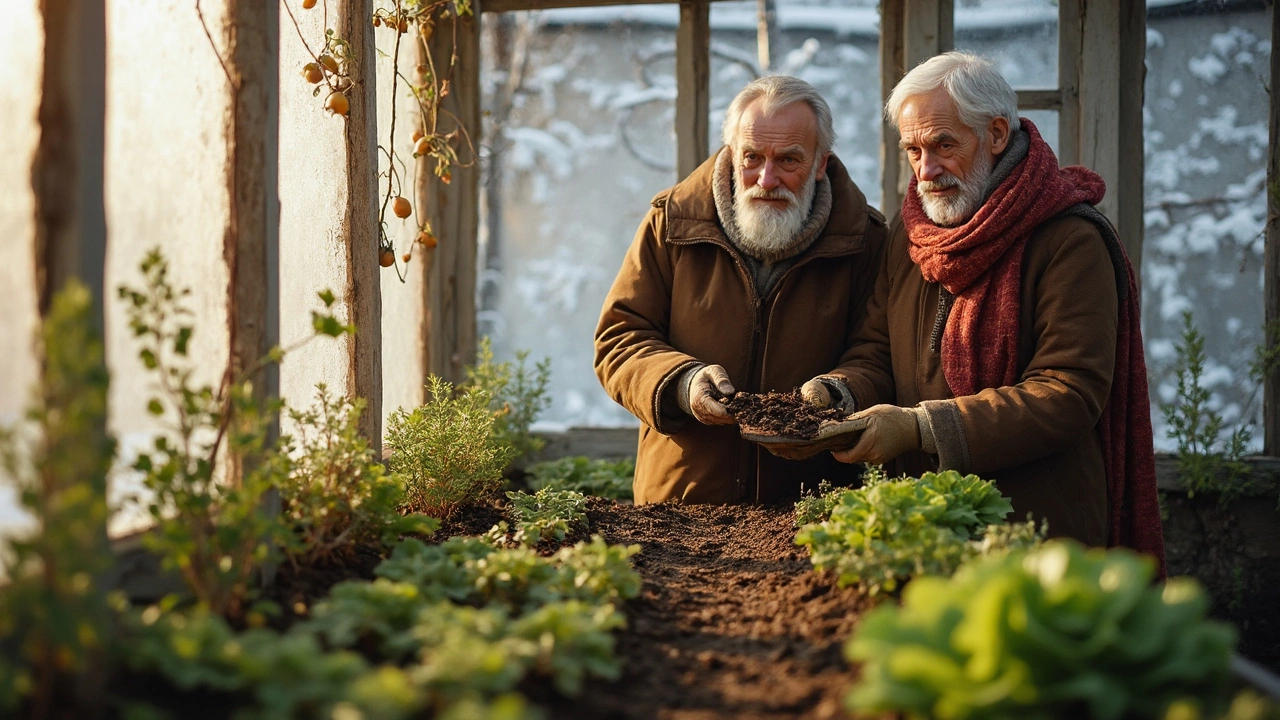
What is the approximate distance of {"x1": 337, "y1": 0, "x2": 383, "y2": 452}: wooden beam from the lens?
3.32m

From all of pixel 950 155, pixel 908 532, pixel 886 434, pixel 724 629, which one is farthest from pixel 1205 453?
pixel 724 629

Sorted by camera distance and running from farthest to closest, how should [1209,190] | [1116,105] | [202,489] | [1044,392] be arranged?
[1209,190], [1116,105], [1044,392], [202,489]

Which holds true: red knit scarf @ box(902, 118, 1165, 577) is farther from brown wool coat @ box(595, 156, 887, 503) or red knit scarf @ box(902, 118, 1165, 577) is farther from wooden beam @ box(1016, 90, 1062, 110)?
wooden beam @ box(1016, 90, 1062, 110)

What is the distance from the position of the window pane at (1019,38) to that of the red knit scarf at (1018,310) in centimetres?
154

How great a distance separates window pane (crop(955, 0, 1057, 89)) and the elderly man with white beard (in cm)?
146

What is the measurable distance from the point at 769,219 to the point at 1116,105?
2.02 metres

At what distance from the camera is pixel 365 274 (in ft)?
11.0

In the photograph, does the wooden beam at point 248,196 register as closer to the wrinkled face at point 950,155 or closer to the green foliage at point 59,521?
the green foliage at point 59,521

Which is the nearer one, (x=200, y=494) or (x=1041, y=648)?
(x=1041, y=648)

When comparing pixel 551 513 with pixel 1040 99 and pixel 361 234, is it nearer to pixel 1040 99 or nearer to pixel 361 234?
pixel 361 234

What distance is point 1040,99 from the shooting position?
15.8 ft

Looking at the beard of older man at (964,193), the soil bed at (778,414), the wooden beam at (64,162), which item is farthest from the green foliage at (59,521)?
the beard of older man at (964,193)

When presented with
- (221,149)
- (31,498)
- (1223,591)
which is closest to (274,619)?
(31,498)

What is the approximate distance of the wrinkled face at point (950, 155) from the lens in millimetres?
3367
